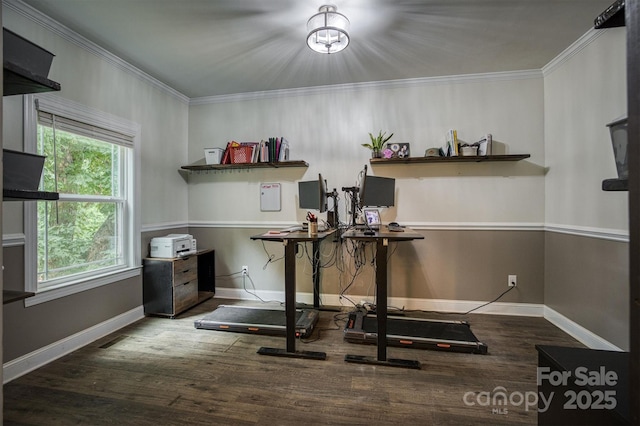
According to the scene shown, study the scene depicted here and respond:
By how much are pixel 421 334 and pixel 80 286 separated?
304 centimetres

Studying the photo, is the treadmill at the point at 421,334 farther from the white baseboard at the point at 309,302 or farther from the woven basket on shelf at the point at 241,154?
the woven basket on shelf at the point at 241,154

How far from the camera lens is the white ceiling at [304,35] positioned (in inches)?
83.2

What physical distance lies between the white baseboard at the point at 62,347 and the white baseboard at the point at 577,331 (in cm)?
430

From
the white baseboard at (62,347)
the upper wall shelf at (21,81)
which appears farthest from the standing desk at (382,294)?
the white baseboard at (62,347)

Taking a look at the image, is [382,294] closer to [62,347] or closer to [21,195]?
[21,195]

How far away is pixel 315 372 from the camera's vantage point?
210cm

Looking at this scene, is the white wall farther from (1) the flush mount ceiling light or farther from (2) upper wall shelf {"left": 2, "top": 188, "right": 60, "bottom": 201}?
(2) upper wall shelf {"left": 2, "top": 188, "right": 60, "bottom": 201}

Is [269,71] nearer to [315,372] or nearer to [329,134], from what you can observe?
[329,134]

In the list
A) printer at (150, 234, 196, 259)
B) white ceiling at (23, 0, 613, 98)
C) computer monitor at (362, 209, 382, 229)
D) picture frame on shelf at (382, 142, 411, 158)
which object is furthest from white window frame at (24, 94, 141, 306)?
picture frame on shelf at (382, 142, 411, 158)

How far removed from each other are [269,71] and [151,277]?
2.62 m

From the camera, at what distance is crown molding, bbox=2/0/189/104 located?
6.77 ft

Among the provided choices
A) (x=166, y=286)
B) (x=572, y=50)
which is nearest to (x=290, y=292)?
(x=166, y=286)

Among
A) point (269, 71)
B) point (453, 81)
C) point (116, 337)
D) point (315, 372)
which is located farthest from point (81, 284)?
point (453, 81)

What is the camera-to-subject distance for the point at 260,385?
6.41ft
